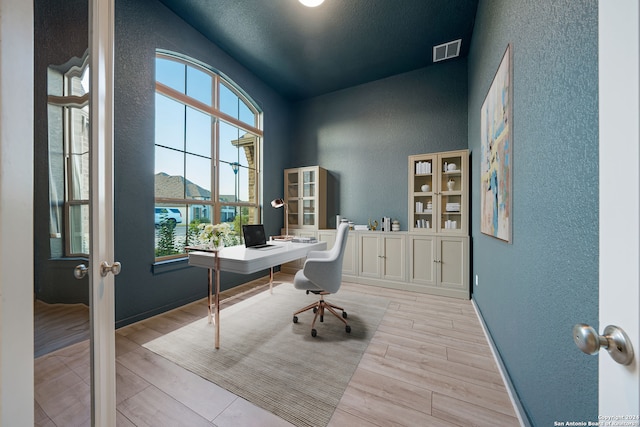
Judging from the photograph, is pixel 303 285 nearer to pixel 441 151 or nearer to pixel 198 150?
pixel 198 150

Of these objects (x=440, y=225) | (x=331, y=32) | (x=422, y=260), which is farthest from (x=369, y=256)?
(x=331, y=32)

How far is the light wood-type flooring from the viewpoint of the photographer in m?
0.94

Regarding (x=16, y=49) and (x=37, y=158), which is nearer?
(x=16, y=49)

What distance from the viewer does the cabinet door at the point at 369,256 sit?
3.63m

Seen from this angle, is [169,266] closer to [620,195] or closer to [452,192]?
[620,195]

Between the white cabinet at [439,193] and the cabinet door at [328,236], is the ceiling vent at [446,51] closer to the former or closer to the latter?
the white cabinet at [439,193]

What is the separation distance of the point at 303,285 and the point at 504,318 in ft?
5.21

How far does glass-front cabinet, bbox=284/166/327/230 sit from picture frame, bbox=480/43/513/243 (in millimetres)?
2540

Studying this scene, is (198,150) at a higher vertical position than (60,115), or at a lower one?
higher

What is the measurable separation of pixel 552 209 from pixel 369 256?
2.83m

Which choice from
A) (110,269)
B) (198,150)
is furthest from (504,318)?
(198,150)

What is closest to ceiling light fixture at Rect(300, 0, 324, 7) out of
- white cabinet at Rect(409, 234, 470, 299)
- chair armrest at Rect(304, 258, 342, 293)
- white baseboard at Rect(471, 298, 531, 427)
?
chair armrest at Rect(304, 258, 342, 293)

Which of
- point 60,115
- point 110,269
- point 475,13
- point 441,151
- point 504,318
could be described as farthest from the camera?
point 441,151

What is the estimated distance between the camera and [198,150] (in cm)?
312
